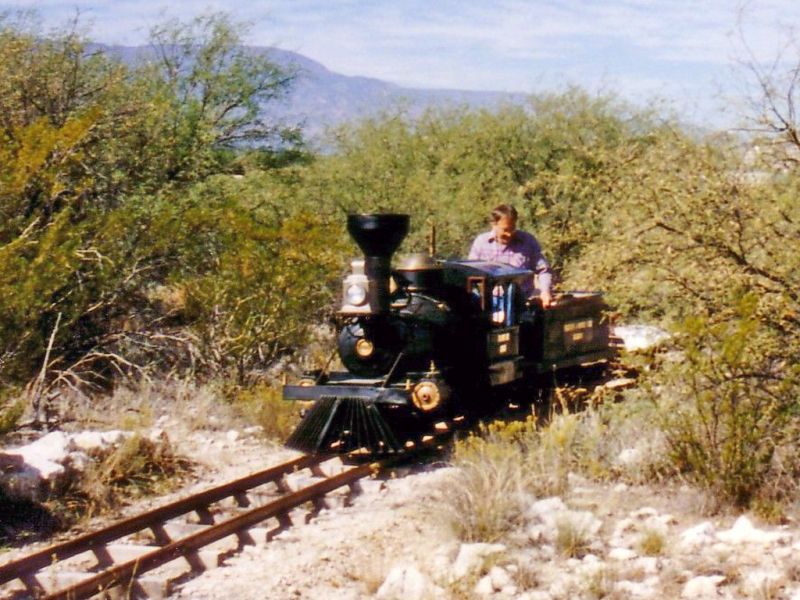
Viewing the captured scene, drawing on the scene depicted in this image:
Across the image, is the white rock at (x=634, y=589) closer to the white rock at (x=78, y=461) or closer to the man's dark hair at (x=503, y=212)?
the white rock at (x=78, y=461)

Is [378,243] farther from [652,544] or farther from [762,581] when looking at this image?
[762,581]

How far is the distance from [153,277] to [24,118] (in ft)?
9.44

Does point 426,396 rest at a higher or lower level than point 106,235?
lower

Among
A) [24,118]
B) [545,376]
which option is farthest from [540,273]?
[24,118]

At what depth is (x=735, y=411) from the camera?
776 cm

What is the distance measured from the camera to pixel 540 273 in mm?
12609

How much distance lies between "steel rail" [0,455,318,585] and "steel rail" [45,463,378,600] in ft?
1.69

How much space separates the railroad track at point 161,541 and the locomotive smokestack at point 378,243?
4.89ft

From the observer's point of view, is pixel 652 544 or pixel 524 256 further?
pixel 524 256

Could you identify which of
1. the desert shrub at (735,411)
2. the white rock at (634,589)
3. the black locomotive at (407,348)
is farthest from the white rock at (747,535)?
the black locomotive at (407,348)

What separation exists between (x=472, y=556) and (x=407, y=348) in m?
3.93

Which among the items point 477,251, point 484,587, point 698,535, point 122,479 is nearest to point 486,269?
point 477,251

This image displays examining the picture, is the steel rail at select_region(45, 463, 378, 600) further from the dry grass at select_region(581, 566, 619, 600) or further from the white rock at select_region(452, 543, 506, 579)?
the dry grass at select_region(581, 566, 619, 600)

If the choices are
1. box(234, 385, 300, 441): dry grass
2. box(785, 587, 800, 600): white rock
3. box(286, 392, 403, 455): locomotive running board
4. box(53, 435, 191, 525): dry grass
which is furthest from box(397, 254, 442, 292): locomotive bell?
box(785, 587, 800, 600): white rock
